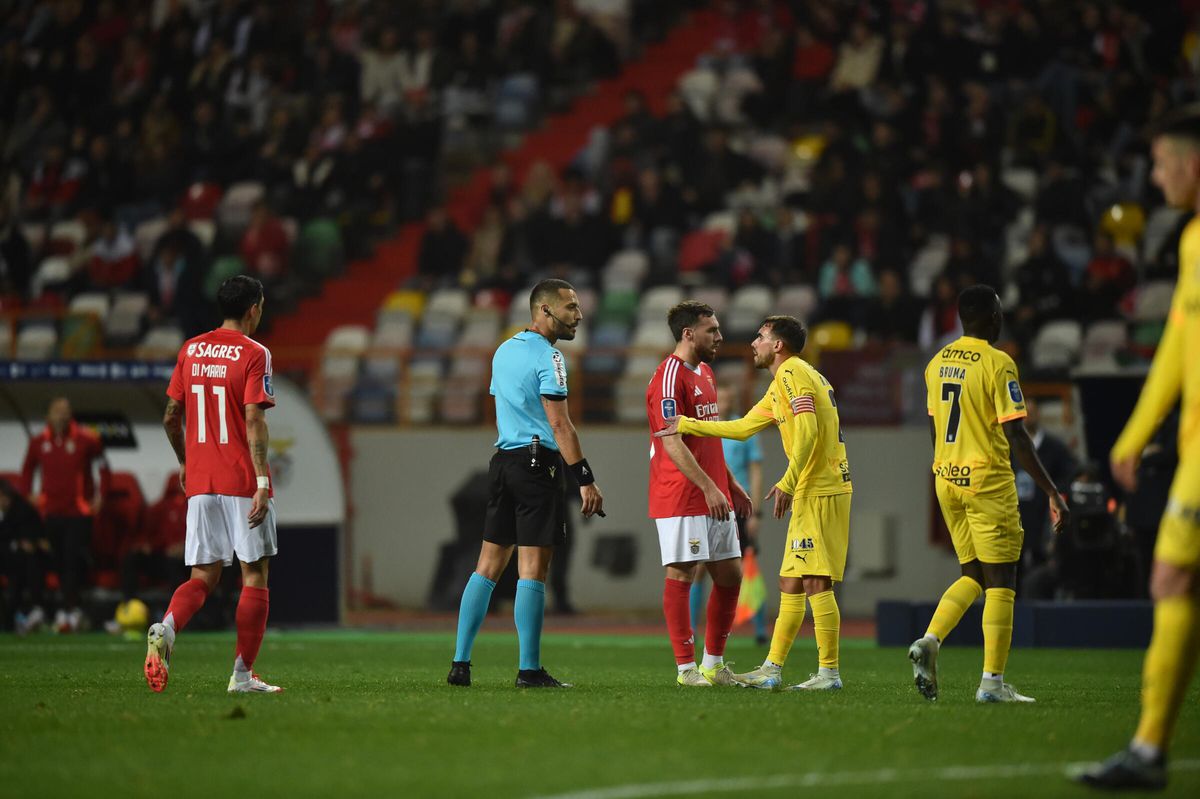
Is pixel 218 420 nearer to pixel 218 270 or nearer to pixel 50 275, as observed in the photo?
pixel 218 270

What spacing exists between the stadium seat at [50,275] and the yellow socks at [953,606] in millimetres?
20227

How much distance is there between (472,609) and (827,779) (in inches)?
164

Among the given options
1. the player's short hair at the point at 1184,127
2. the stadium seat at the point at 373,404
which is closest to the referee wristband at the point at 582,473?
the player's short hair at the point at 1184,127

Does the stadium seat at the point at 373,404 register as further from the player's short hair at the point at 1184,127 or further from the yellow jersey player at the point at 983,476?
the player's short hair at the point at 1184,127

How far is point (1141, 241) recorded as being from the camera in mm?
22094

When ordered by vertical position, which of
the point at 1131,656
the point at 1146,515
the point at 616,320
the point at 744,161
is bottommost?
the point at 1131,656

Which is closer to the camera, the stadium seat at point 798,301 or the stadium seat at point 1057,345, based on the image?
the stadium seat at point 1057,345

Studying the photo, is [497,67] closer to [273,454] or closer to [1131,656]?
[273,454]

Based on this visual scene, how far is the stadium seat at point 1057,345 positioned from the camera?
2019cm

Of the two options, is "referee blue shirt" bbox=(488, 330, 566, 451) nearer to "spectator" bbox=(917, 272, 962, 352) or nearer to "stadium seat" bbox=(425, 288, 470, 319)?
"spectator" bbox=(917, 272, 962, 352)

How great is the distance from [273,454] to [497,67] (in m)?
12.6

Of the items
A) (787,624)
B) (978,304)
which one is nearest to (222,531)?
(787,624)

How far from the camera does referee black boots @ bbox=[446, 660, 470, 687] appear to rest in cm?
1024

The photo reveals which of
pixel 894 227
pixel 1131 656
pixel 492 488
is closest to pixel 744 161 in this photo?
pixel 894 227
